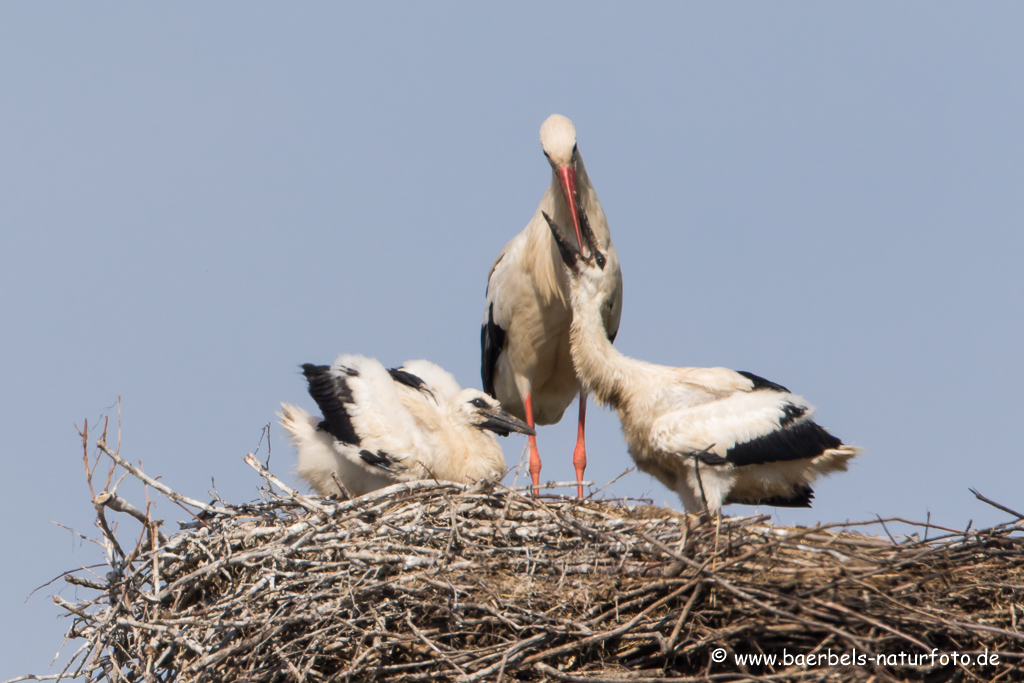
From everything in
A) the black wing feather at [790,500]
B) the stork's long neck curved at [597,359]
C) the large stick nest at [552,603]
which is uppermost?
the stork's long neck curved at [597,359]

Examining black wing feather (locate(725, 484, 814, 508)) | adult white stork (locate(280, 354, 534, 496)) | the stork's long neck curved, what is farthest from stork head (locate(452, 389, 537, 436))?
black wing feather (locate(725, 484, 814, 508))

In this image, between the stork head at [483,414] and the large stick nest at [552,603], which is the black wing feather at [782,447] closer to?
the large stick nest at [552,603]

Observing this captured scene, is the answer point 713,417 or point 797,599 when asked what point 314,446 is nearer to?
point 713,417

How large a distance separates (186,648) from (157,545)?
0.47 meters

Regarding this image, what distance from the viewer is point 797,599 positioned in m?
3.97

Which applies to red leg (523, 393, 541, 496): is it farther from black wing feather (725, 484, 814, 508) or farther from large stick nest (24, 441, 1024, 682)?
large stick nest (24, 441, 1024, 682)

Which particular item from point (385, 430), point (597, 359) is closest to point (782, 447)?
point (597, 359)

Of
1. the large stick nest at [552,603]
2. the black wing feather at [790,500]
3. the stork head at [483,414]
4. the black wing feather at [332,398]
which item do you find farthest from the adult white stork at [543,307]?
the large stick nest at [552,603]

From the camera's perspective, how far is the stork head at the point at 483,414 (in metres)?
5.72

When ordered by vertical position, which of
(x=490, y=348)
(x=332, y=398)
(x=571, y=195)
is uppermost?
(x=571, y=195)

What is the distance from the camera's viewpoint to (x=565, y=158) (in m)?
6.08

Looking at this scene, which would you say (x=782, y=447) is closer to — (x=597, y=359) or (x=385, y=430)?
(x=597, y=359)

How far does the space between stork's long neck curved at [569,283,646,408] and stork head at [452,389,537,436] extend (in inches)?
16.8

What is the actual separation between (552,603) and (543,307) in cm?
252
